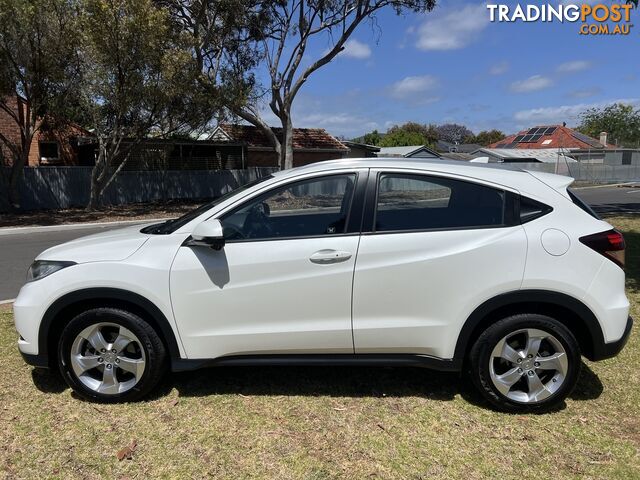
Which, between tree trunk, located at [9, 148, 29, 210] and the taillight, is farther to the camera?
tree trunk, located at [9, 148, 29, 210]

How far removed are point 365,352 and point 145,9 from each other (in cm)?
1406

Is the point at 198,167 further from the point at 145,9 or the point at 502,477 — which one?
the point at 502,477

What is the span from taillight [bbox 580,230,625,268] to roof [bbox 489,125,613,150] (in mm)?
60678

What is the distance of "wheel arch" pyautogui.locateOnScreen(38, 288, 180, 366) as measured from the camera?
3.42 metres

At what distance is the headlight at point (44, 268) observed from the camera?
349cm

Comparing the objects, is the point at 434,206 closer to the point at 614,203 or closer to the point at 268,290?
the point at 268,290

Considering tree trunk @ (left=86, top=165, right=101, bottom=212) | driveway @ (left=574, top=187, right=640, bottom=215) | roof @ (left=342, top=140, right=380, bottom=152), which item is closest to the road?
tree trunk @ (left=86, top=165, right=101, bottom=212)

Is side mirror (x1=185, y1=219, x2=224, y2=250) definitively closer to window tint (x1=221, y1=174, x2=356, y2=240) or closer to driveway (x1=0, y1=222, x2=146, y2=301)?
window tint (x1=221, y1=174, x2=356, y2=240)

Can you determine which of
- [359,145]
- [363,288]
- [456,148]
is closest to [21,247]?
[363,288]

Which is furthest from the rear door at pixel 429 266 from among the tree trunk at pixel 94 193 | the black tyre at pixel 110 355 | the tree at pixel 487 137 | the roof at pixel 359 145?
the tree at pixel 487 137

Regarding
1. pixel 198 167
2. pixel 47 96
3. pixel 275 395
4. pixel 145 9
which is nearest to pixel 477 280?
pixel 275 395

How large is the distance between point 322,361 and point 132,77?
14.9m

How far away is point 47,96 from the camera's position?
1662cm

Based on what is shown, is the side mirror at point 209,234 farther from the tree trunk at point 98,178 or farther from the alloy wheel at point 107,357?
the tree trunk at point 98,178
